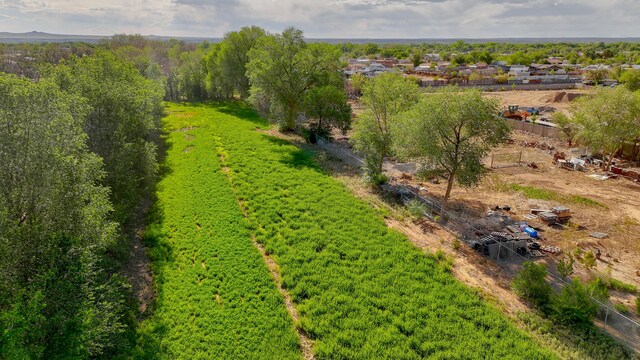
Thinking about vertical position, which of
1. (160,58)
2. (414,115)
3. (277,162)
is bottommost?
(277,162)

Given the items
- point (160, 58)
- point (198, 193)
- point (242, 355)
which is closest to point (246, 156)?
point (198, 193)

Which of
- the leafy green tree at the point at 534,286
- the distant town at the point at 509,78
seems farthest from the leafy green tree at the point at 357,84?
the leafy green tree at the point at 534,286

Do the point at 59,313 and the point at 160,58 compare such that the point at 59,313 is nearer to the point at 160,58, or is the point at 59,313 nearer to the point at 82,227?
the point at 82,227

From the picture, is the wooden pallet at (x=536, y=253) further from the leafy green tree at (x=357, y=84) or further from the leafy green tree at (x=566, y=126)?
the leafy green tree at (x=357, y=84)

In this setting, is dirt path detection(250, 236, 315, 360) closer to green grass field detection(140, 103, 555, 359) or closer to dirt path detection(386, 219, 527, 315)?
green grass field detection(140, 103, 555, 359)

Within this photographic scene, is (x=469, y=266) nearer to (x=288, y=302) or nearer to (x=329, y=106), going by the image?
(x=288, y=302)

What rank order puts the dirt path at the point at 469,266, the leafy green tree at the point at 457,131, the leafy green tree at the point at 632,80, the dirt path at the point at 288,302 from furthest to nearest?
the leafy green tree at the point at 632,80, the leafy green tree at the point at 457,131, the dirt path at the point at 469,266, the dirt path at the point at 288,302
